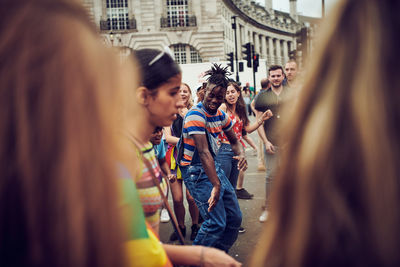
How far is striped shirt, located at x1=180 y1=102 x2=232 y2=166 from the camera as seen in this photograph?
350cm

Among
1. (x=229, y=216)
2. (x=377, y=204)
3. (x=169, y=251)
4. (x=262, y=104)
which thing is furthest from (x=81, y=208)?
(x=262, y=104)

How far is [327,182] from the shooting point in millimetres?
777

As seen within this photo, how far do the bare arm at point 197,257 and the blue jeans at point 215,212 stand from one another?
1.57m

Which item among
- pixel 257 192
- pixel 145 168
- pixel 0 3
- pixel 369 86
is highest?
pixel 0 3

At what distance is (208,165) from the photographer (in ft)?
10.7

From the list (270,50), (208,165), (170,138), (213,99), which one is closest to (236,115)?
(170,138)

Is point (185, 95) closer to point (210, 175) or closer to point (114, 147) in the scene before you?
point (210, 175)

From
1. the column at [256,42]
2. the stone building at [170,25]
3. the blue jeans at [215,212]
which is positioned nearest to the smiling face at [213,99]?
the blue jeans at [215,212]

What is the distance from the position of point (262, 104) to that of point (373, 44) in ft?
15.4

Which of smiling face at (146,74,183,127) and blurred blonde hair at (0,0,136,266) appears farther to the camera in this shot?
smiling face at (146,74,183,127)

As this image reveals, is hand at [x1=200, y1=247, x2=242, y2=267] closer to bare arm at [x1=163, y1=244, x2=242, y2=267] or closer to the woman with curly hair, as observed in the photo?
bare arm at [x1=163, y1=244, x2=242, y2=267]

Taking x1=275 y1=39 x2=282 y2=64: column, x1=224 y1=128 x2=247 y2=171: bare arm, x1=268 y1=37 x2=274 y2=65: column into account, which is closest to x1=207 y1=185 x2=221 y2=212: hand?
x1=224 y1=128 x2=247 y2=171: bare arm

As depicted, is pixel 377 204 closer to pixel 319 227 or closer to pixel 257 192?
pixel 319 227

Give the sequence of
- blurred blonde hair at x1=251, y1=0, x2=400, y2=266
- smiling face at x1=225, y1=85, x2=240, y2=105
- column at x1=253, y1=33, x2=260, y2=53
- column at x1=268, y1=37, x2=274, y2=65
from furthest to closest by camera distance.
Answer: column at x1=268, y1=37, x2=274, y2=65 → column at x1=253, y1=33, x2=260, y2=53 → smiling face at x1=225, y1=85, x2=240, y2=105 → blurred blonde hair at x1=251, y1=0, x2=400, y2=266
